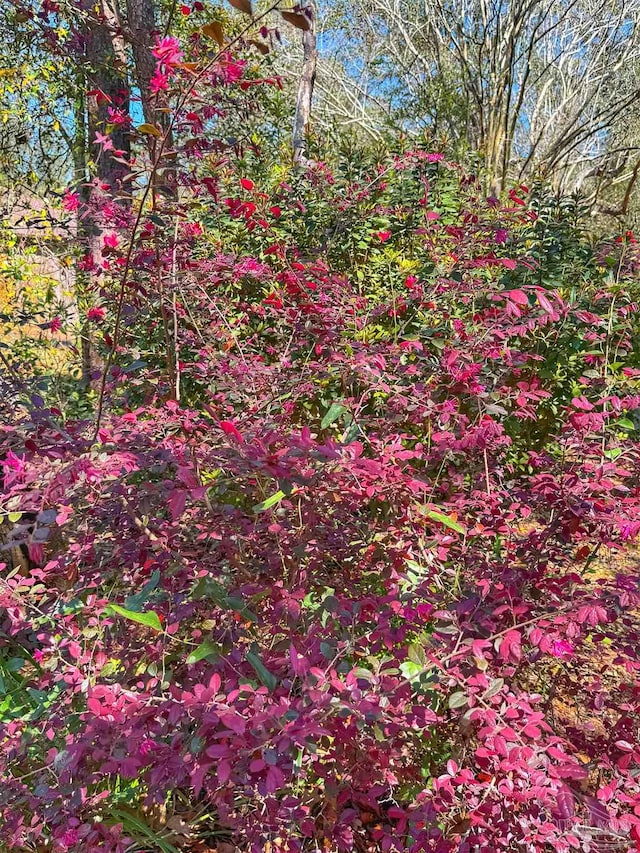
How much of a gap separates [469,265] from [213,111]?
124 centimetres

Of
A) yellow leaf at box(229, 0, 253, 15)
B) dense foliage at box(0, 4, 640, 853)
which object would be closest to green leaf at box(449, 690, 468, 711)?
dense foliage at box(0, 4, 640, 853)

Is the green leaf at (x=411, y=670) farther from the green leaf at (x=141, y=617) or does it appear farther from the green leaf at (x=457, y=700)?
the green leaf at (x=141, y=617)

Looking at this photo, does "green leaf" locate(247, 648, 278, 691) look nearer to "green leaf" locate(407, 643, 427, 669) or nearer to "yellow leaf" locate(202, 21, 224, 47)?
"green leaf" locate(407, 643, 427, 669)

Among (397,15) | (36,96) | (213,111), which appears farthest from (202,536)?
(397,15)

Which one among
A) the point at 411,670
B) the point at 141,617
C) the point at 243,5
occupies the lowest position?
the point at 411,670

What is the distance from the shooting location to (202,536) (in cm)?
131

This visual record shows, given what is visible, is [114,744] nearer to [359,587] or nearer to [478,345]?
[359,587]

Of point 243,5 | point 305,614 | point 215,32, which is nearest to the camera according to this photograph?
point 243,5

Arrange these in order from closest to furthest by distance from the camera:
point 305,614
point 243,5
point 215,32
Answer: point 243,5
point 215,32
point 305,614

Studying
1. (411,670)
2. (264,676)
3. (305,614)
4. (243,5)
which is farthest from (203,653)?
(243,5)

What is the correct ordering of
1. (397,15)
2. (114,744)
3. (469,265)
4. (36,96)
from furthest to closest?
(397,15), (36,96), (469,265), (114,744)

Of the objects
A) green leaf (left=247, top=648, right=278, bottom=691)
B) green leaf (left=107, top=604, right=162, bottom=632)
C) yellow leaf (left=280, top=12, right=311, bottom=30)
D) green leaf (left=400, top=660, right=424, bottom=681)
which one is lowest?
green leaf (left=400, top=660, right=424, bottom=681)

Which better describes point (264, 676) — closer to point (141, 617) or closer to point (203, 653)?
point (203, 653)

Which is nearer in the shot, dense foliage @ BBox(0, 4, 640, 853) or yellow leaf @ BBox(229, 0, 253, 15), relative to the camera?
yellow leaf @ BBox(229, 0, 253, 15)
